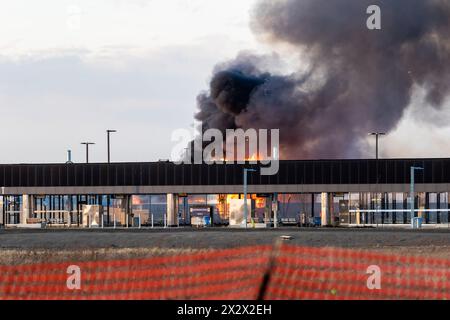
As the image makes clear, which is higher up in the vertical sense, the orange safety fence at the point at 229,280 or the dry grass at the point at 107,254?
the orange safety fence at the point at 229,280

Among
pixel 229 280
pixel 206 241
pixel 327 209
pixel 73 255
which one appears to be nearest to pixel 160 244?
pixel 206 241

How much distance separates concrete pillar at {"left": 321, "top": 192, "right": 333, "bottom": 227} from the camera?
91.9 metres

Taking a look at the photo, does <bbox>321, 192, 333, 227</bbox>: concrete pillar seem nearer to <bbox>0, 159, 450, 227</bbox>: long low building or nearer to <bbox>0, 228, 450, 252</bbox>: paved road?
<bbox>0, 159, 450, 227</bbox>: long low building

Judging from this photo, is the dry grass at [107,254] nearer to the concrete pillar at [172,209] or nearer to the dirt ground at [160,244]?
the dirt ground at [160,244]

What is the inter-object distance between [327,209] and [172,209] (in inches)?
661

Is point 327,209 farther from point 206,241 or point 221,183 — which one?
point 206,241

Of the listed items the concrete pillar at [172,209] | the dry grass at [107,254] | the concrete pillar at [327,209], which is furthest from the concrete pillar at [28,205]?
the dry grass at [107,254]

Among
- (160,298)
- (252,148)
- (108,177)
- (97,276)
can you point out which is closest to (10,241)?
(97,276)

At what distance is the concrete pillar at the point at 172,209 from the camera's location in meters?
95.2

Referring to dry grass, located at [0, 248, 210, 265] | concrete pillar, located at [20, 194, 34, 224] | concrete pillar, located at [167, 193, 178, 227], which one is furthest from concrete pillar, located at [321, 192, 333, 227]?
dry grass, located at [0, 248, 210, 265]

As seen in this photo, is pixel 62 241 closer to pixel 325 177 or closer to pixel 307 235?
pixel 307 235

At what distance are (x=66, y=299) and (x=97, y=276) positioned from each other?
2.93 m

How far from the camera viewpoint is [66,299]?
84.4ft

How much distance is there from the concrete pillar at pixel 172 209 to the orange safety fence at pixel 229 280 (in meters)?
63.3
